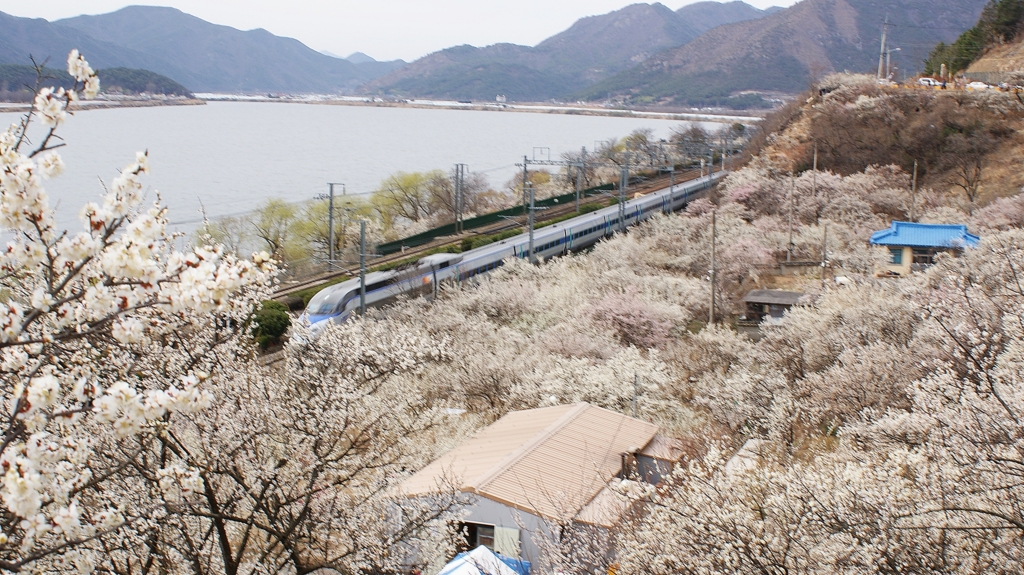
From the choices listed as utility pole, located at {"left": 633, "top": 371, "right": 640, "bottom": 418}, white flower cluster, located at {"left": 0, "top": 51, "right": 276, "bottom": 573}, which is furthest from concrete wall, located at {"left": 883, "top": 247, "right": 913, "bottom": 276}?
white flower cluster, located at {"left": 0, "top": 51, "right": 276, "bottom": 573}

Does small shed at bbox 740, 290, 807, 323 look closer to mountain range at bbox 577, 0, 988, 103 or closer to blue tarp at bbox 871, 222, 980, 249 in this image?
blue tarp at bbox 871, 222, 980, 249

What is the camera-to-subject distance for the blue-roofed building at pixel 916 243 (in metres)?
22.3

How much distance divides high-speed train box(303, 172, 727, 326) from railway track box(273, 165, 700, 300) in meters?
1.95

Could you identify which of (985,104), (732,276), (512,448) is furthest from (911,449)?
(985,104)

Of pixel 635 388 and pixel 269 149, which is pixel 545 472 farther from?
pixel 269 149

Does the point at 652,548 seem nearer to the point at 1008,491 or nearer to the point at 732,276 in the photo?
the point at 1008,491

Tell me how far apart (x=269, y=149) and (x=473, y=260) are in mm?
45420

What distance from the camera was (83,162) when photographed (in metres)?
44.8

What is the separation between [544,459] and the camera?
10508mm

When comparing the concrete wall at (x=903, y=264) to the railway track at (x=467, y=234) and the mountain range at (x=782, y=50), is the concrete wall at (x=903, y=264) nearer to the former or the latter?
the railway track at (x=467, y=234)

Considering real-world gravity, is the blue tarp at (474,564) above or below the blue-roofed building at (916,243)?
below

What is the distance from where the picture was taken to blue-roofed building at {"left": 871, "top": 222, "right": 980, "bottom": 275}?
22297mm

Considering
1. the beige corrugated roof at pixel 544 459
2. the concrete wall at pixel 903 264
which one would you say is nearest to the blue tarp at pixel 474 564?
the beige corrugated roof at pixel 544 459

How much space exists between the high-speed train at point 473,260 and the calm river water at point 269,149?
380cm
